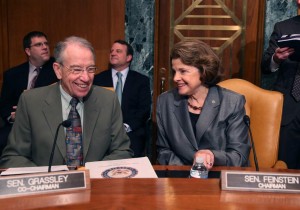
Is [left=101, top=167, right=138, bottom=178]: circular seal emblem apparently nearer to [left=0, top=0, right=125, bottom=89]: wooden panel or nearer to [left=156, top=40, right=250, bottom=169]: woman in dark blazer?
[left=156, top=40, right=250, bottom=169]: woman in dark blazer

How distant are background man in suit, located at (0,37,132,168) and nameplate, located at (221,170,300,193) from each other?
0.92 meters

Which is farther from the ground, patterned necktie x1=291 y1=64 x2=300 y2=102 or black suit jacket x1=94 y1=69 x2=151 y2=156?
patterned necktie x1=291 y1=64 x2=300 y2=102

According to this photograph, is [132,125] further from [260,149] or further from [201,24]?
[260,149]

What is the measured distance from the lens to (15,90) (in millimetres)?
4234

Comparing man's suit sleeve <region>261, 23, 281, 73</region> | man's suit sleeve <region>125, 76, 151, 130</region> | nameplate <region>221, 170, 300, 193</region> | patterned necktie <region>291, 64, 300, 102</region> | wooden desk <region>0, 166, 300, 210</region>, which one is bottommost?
man's suit sleeve <region>125, 76, 151, 130</region>

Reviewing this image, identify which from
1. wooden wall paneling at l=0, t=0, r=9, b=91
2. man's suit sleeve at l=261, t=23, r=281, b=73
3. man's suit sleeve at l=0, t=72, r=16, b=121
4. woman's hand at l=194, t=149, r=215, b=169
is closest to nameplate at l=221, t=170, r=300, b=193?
woman's hand at l=194, t=149, r=215, b=169

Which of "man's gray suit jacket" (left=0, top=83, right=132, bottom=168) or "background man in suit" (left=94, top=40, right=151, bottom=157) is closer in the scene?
"man's gray suit jacket" (left=0, top=83, right=132, bottom=168)

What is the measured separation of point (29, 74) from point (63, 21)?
0.71 metres

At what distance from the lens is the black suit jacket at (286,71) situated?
3064 mm

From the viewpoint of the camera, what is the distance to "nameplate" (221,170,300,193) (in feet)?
4.60

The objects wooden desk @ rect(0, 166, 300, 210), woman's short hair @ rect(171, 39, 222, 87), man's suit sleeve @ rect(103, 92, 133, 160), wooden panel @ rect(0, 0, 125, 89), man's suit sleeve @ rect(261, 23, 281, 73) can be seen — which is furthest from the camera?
wooden panel @ rect(0, 0, 125, 89)

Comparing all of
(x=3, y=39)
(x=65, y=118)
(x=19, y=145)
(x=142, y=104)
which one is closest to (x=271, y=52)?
(x=142, y=104)

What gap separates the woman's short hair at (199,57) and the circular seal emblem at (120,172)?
2.78 feet

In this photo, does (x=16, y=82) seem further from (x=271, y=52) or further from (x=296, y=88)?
(x=296, y=88)
